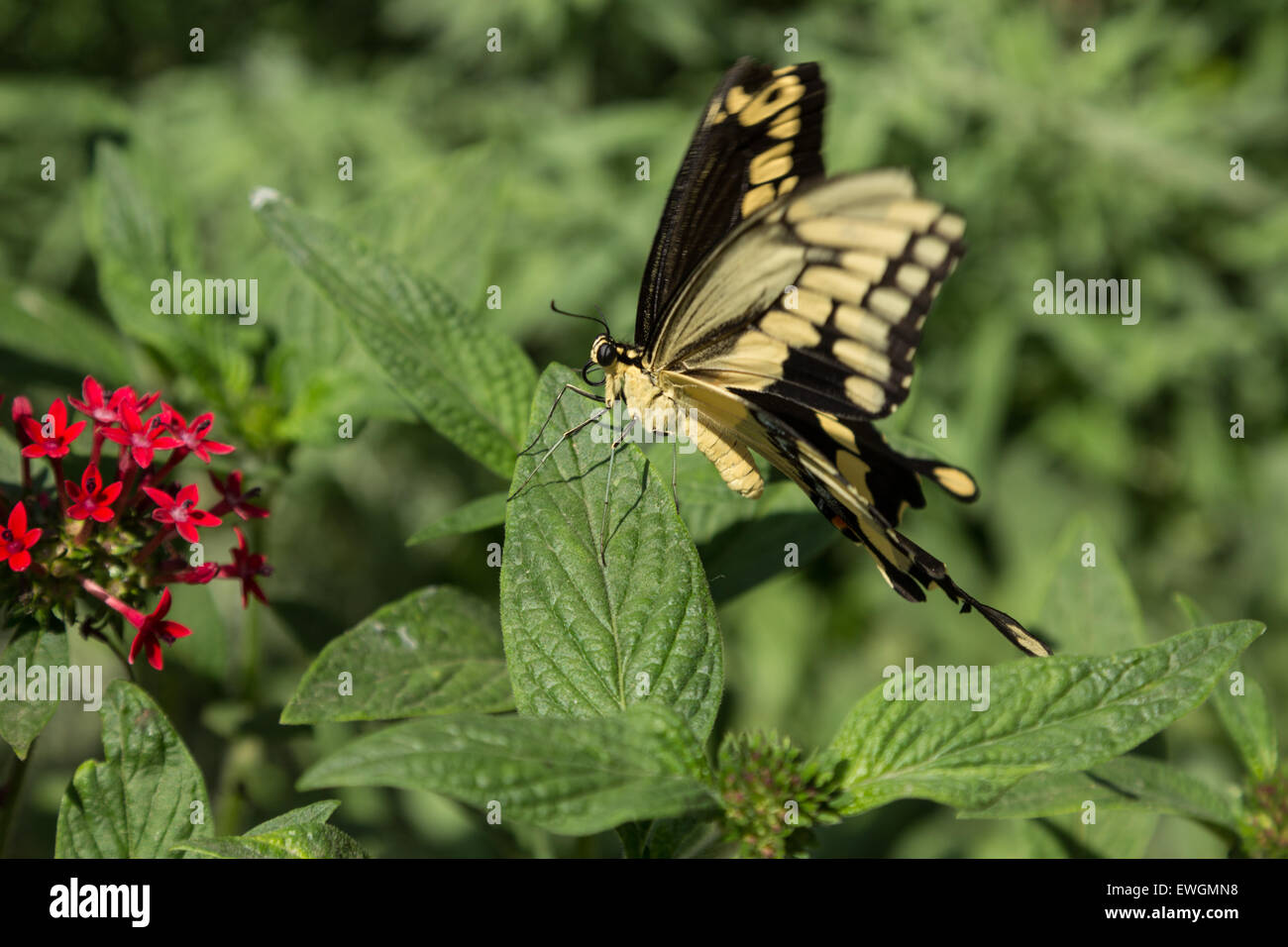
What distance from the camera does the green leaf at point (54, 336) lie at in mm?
1633

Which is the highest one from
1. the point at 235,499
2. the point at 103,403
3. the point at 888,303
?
the point at 888,303

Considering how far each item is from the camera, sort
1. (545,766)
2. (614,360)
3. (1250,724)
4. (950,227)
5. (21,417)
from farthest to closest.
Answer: (614,360) < (1250,724) < (950,227) < (21,417) < (545,766)

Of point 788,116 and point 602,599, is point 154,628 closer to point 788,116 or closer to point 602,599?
point 602,599

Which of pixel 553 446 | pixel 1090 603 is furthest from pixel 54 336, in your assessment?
pixel 1090 603

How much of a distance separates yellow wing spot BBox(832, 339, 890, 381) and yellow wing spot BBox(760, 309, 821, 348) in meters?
0.05

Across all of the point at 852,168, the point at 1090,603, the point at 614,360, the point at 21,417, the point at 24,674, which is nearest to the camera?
the point at 24,674

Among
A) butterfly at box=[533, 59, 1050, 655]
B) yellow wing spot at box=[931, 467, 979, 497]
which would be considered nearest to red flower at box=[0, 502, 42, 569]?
butterfly at box=[533, 59, 1050, 655]

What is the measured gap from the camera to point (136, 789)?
3.69 feet

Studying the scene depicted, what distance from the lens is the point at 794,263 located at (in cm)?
145

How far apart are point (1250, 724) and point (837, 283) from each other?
34.3 inches

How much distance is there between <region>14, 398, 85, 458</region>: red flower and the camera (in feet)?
3.79

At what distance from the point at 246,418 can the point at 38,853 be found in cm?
144

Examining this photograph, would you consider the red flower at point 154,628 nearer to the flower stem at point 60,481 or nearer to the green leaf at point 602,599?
the flower stem at point 60,481
